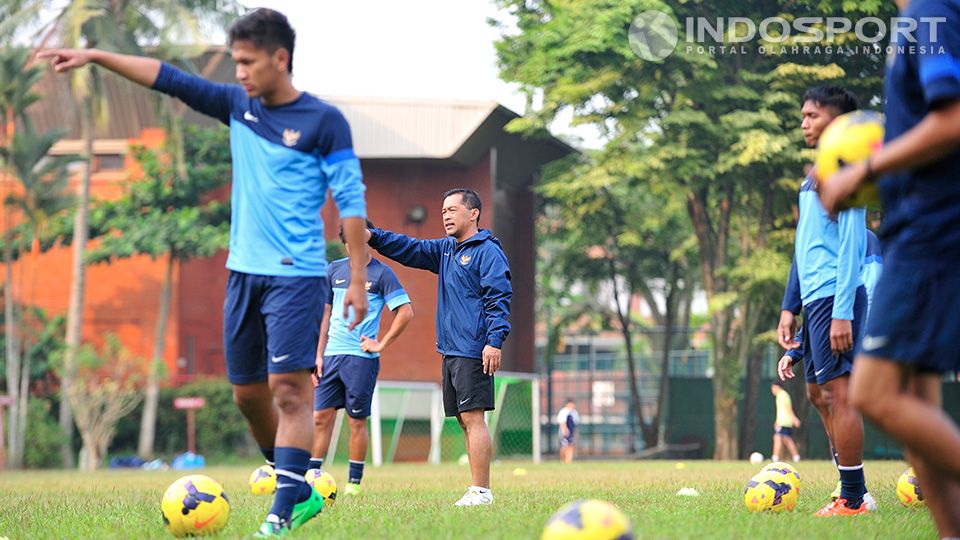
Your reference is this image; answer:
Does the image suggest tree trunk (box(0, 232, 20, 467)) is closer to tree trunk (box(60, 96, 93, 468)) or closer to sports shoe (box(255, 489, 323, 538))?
tree trunk (box(60, 96, 93, 468))

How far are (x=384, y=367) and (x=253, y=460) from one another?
4.45 metres

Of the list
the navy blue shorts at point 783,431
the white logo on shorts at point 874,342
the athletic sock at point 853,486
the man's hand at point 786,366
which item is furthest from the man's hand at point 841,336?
the navy blue shorts at point 783,431

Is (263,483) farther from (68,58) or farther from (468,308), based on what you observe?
(68,58)

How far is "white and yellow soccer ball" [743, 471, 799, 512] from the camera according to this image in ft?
24.5

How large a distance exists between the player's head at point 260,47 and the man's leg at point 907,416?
3055 mm

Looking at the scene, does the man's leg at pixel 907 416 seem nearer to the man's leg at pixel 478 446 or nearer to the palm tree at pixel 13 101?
the man's leg at pixel 478 446

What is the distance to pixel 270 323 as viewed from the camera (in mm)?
5797

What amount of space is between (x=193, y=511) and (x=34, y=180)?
2652cm

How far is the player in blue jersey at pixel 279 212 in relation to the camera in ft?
18.7

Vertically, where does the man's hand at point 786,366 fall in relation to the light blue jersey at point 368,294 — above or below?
below

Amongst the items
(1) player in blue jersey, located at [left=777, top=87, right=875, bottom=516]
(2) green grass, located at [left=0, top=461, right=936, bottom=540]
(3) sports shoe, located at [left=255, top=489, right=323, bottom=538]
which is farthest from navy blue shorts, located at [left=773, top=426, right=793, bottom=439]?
(3) sports shoe, located at [left=255, top=489, right=323, bottom=538]

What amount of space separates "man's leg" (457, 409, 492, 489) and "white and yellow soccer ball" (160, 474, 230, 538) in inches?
102

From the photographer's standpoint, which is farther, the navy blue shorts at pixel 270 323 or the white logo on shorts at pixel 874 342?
the navy blue shorts at pixel 270 323

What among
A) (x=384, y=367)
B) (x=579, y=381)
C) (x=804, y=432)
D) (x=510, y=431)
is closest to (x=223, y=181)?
(x=384, y=367)
